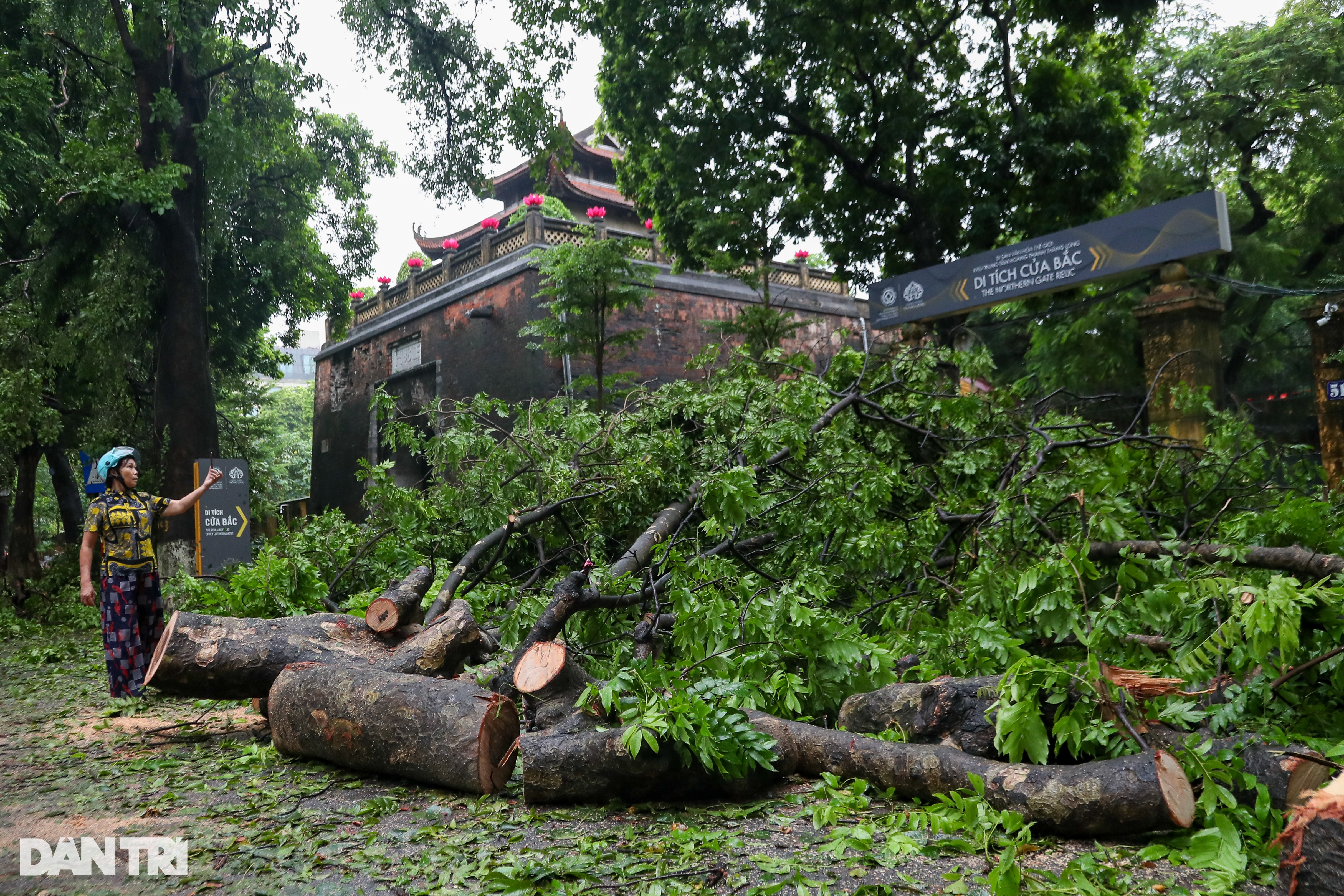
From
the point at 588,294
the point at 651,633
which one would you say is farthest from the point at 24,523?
the point at 651,633

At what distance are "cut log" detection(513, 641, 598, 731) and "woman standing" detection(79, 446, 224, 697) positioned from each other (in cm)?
278

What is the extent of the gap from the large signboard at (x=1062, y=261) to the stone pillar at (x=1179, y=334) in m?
0.51

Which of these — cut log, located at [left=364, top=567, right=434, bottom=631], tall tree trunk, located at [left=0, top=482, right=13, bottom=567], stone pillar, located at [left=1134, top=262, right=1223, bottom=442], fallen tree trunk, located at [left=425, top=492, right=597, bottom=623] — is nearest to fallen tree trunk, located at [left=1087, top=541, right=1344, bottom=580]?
fallen tree trunk, located at [left=425, top=492, right=597, bottom=623]

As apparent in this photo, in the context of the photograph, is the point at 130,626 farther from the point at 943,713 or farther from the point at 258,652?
the point at 943,713

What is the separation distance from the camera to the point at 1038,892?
2393 millimetres

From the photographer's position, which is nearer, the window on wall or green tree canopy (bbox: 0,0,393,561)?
green tree canopy (bbox: 0,0,393,561)

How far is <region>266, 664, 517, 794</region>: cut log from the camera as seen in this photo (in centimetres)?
356

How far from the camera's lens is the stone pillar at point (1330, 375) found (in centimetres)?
1132

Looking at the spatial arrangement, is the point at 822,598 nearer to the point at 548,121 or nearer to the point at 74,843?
the point at 74,843

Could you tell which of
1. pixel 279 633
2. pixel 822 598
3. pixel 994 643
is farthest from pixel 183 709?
pixel 994 643

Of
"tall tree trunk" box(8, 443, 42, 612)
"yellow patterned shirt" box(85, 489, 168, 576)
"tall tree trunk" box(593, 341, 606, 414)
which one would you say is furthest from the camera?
"tall tree trunk" box(593, 341, 606, 414)

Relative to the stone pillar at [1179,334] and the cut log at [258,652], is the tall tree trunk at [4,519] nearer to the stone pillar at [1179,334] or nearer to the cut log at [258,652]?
the cut log at [258,652]

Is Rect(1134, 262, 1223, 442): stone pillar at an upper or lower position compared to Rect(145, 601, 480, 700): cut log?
upper

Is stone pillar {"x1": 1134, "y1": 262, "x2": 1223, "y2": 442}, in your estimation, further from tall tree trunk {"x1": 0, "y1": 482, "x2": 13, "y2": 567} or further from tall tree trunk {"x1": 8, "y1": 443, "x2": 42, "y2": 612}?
tall tree trunk {"x1": 0, "y1": 482, "x2": 13, "y2": 567}
